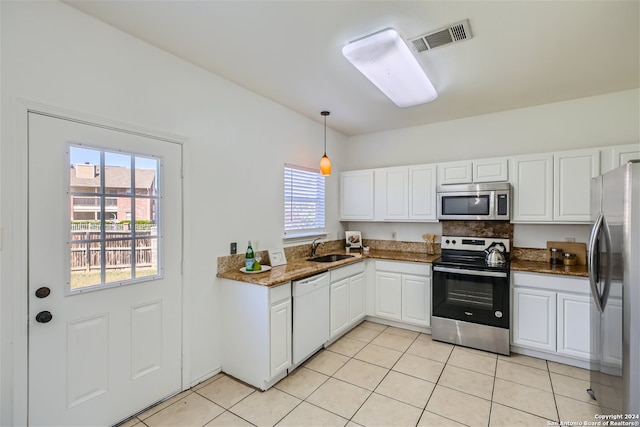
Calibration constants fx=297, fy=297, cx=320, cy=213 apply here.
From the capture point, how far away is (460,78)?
2.72 m

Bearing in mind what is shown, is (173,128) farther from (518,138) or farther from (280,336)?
(518,138)

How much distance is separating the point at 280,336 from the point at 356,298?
1.37 metres

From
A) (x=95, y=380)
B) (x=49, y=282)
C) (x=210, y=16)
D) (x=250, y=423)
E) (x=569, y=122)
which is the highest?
(x=210, y=16)

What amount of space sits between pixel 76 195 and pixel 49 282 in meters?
0.53

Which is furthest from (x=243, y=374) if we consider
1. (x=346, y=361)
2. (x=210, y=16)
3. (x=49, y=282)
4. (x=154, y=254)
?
(x=210, y=16)

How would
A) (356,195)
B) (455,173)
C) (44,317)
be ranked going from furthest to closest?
(356,195) → (455,173) → (44,317)

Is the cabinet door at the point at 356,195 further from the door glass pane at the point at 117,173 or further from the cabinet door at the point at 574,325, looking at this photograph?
the door glass pane at the point at 117,173

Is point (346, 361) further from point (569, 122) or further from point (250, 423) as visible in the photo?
point (569, 122)

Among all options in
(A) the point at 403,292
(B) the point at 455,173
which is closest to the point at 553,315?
(A) the point at 403,292

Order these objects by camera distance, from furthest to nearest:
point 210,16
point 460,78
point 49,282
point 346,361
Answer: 1. point 346,361
2. point 460,78
3. point 210,16
4. point 49,282

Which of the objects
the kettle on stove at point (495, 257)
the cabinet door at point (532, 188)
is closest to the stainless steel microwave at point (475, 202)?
the cabinet door at point (532, 188)

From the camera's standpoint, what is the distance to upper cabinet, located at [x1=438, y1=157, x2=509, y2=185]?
3328 mm

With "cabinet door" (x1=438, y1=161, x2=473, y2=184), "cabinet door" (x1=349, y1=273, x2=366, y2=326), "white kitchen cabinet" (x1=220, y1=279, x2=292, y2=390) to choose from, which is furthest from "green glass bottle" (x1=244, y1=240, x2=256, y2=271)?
"cabinet door" (x1=438, y1=161, x2=473, y2=184)

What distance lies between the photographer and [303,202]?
384 cm
